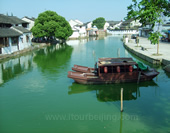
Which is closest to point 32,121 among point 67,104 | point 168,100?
point 67,104

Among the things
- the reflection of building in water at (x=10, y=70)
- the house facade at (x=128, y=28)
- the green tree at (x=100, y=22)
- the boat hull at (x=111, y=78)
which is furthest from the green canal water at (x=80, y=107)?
the green tree at (x=100, y=22)

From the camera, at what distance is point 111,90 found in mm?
16859

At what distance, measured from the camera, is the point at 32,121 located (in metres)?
11.9

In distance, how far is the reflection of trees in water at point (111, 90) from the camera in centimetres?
1555

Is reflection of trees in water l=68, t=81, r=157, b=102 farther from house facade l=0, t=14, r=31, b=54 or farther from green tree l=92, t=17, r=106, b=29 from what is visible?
green tree l=92, t=17, r=106, b=29

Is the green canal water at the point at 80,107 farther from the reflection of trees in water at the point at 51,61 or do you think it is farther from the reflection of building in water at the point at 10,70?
the reflection of trees in water at the point at 51,61

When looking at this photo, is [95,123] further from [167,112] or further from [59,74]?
[59,74]

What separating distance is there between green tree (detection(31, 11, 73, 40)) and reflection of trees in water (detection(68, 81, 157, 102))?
1464 inches

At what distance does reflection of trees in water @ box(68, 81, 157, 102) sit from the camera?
1555 centimetres

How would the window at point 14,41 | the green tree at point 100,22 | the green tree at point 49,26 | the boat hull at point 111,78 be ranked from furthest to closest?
the green tree at point 100,22 < the green tree at point 49,26 < the window at point 14,41 < the boat hull at point 111,78

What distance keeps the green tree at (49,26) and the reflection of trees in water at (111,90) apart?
122ft

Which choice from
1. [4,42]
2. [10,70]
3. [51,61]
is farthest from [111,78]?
[4,42]

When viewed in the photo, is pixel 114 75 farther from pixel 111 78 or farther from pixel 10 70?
pixel 10 70

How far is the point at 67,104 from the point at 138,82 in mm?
7679
